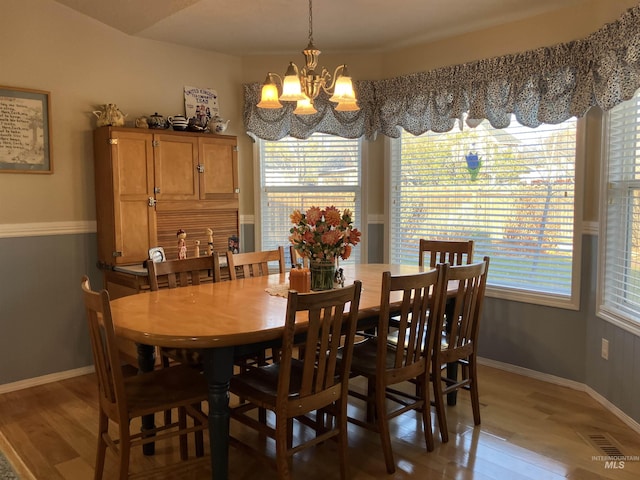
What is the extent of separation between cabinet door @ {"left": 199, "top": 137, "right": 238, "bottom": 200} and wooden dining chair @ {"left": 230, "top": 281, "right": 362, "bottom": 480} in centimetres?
206

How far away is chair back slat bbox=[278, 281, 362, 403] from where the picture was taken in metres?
1.97

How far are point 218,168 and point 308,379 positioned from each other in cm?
244

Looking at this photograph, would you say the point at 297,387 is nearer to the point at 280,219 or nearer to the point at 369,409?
the point at 369,409

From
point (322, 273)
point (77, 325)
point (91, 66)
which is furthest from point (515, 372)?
point (91, 66)

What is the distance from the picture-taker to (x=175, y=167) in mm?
3875

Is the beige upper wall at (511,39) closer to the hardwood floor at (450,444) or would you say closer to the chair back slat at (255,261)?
the chair back slat at (255,261)

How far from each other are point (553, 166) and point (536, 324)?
1.09 meters

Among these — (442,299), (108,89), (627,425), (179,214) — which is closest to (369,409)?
(442,299)

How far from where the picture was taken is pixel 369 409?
2932 mm

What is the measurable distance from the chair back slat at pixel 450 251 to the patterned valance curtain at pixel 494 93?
89 cm

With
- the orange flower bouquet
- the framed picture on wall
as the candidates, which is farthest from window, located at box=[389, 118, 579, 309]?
the orange flower bouquet

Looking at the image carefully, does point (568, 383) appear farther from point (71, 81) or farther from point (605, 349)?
point (71, 81)

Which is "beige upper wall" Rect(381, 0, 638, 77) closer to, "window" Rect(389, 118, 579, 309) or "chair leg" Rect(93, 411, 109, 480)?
"window" Rect(389, 118, 579, 309)

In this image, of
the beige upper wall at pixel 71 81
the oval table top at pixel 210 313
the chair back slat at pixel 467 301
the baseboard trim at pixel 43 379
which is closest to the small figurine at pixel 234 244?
the beige upper wall at pixel 71 81
